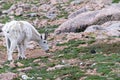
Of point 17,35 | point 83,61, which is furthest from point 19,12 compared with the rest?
point 83,61

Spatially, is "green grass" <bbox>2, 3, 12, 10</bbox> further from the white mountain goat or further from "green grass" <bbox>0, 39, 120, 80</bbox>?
the white mountain goat

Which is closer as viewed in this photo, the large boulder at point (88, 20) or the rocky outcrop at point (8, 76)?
the rocky outcrop at point (8, 76)

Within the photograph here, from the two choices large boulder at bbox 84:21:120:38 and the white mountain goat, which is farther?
large boulder at bbox 84:21:120:38

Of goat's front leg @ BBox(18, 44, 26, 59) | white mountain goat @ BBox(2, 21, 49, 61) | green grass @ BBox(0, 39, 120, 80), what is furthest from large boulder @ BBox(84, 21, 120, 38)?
goat's front leg @ BBox(18, 44, 26, 59)

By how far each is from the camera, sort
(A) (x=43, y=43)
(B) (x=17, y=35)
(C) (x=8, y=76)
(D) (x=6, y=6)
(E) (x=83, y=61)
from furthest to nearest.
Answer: (D) (x=6, y=6) < (A) (x=43, y=43) < (B) (x=17, y=35) < (E) (x=83, y=61) < (C) (x=8, y=76)

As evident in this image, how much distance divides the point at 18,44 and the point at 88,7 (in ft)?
51.0

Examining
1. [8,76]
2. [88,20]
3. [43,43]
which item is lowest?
[43,43]

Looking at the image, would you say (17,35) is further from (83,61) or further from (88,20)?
(88,20)

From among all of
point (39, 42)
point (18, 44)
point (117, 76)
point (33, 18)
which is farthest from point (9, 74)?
point (33, 18)

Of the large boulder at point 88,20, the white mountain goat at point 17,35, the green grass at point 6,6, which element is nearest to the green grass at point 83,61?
the white mountain goat at point 17,35

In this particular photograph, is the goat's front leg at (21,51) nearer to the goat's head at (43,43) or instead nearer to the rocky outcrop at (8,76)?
the goat's head at (43,43)

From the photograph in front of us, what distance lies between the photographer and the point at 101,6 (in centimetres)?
3778

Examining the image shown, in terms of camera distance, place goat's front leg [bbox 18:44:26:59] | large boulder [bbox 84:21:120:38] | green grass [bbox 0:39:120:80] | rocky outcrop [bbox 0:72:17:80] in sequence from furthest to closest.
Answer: large boulder [bbox 84:21:120:38]
goat's front leg [bbox 18:44:26:59]
rocky outcrop [bbox 0:72:17:80]
green grass [bbox 0:39:120:80]

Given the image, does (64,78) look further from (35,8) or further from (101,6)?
(35,8)
